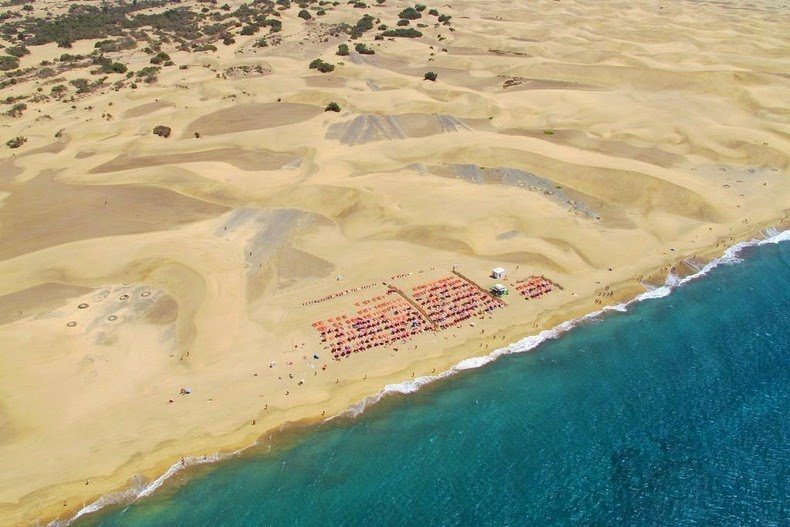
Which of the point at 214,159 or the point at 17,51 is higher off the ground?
the point at 17,51

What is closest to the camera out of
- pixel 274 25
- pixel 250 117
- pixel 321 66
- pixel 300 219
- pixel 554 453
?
pixel 554 453

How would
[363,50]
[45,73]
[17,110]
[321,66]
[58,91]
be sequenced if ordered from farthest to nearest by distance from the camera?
[363,50], [321,66], [45,73], [58,91], [17,110]

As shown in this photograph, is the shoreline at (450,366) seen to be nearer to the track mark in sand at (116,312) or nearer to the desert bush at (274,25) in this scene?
the track mark in sand at (116,312)

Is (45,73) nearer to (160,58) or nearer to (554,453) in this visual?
(160,58)

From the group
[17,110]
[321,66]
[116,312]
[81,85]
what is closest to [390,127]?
[321,66]

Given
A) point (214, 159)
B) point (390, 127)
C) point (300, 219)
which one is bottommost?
point (214, 159)

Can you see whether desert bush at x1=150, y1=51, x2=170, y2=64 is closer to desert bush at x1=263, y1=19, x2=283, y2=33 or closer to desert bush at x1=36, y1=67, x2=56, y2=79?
desert bush at x1=36, y1=67, x2=56, y2=79
